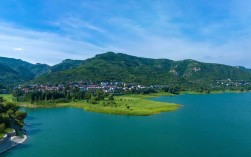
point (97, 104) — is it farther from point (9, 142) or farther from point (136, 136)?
point (9, 142)

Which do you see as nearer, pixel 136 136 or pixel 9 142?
pixel 9 142

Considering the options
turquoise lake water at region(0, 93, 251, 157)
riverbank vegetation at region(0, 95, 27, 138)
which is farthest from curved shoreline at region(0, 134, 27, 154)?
riverbank vegetation at region(0, 95, 27, 138)

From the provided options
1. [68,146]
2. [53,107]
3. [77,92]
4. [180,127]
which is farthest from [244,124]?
[77,92]

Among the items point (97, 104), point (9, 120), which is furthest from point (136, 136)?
point (97, 104)

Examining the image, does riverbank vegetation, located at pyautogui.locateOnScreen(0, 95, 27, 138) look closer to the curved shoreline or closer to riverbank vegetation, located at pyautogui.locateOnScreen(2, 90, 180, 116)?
the curved shoreline

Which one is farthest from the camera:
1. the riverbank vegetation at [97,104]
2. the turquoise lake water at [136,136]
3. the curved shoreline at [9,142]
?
the riverbank vegetation at [97,104]

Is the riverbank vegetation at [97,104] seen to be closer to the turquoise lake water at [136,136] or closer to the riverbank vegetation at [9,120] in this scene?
the turquoise lake water at [136,136]

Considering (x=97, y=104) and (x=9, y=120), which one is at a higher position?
(x=97, y=104)

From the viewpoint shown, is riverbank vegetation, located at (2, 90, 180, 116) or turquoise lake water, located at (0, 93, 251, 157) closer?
turquoise lake water, located at (0, 93, 251, 157)

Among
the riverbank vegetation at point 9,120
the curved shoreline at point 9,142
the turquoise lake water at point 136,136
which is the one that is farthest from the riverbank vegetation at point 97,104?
the curved shoreline at point 9,142

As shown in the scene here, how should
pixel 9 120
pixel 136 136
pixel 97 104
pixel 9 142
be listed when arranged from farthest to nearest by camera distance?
pixel 97 104 < pixel 9 120 < pixel 136 136 < pixel 9 142
